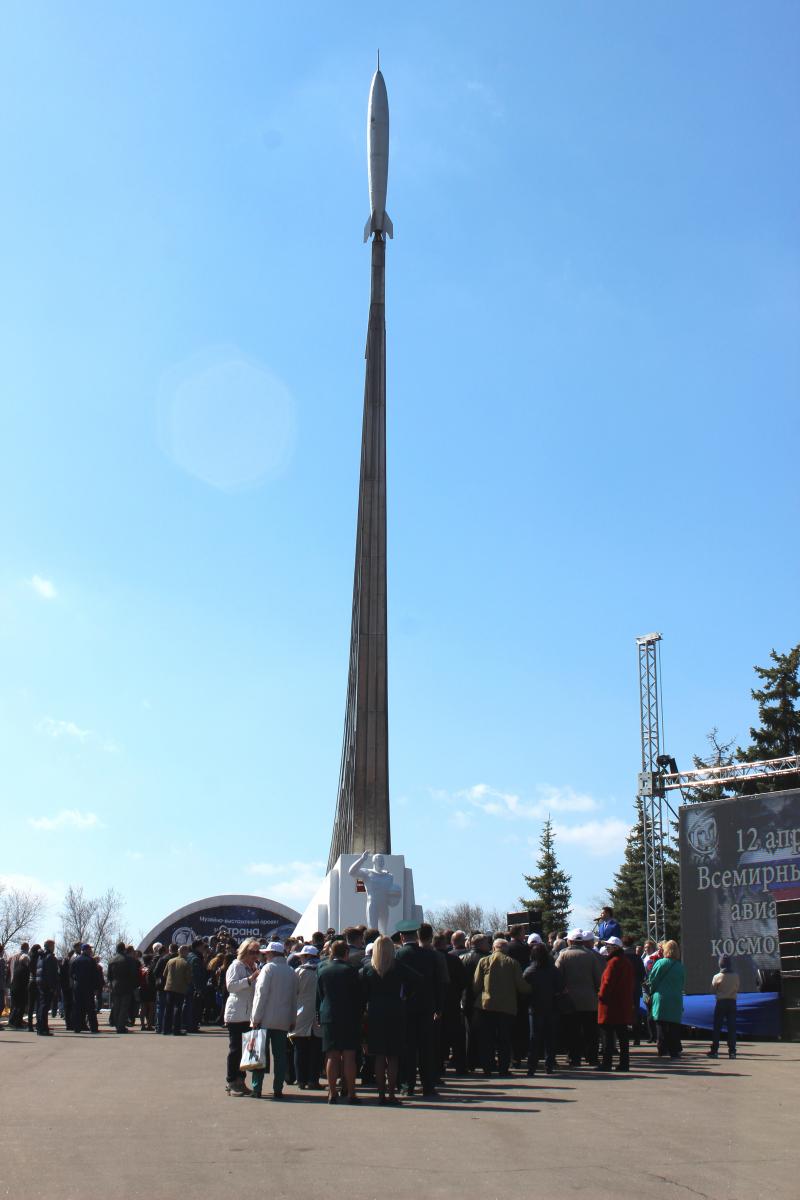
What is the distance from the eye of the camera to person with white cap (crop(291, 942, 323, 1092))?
9.93 m

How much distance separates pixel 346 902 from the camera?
26234 mm

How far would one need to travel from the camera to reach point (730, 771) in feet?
85.7

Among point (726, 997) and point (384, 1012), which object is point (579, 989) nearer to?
point (726, 997)

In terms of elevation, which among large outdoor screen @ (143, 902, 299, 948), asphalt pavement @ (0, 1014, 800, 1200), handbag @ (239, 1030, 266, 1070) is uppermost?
large outdoor screen @ (143, 902, 299, 948)

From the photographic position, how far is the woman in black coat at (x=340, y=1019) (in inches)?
354

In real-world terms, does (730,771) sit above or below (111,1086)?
above

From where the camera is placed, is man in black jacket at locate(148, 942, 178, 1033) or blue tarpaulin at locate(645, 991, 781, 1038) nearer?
blue tarpaulin at locate(645, 991, 781, 1038)

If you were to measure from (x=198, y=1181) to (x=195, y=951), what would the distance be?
1191cm

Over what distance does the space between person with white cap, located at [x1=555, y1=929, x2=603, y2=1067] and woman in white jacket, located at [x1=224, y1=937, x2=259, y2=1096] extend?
306cm

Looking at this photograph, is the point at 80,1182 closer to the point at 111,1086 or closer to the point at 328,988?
the point at 328,988

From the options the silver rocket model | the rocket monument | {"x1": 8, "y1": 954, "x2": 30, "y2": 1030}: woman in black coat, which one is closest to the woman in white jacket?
{"x1": 8, "y1": 954, "x2": 30, "y2": 1030}: woman in black coat

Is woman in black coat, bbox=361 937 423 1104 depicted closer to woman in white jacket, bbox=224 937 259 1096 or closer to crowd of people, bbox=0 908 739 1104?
crowd of people, bbox=0 908 739 1104

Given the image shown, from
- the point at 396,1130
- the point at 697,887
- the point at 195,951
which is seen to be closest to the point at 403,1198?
the point at 396,1130

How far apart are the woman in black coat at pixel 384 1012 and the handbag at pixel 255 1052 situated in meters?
0.83
